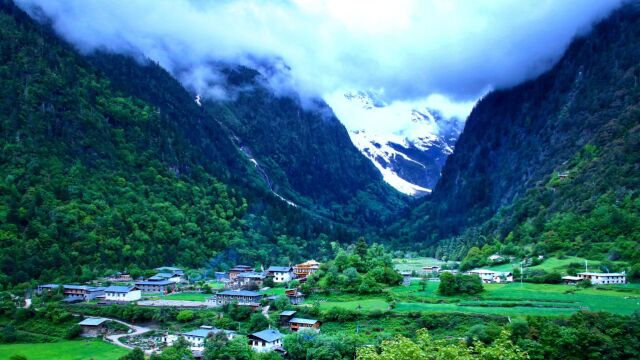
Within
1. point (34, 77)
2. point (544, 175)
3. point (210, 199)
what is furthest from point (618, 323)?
point (34, 77)

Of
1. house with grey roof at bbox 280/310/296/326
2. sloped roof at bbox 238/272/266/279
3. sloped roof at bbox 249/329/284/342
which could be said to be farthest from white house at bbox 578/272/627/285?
sloped roof at bbox 238/272/266/279

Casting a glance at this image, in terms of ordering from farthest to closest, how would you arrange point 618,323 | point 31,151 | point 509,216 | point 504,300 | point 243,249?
point 509,216 < point 243,249 < point 31,151 < point 504,300 < point 618,323

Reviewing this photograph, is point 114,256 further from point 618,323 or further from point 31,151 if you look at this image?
point 618,323

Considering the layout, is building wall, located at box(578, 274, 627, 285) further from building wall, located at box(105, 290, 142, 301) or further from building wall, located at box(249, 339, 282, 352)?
building wall, located at box(105, 290, 142, 301)

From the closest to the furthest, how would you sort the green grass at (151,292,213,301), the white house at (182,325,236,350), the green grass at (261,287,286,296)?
the white house at (182,325,236,350) < the green grass at (151,292,213,301) < the green grass at (261,287,286,296)

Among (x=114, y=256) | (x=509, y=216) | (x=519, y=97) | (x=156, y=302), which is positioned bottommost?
(x=156, y=302)

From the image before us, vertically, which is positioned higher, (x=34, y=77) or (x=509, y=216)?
(x=34, y=77)
